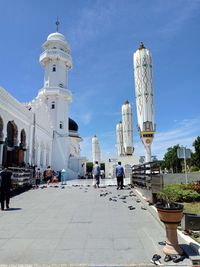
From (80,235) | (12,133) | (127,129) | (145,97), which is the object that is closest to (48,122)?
(12,133)

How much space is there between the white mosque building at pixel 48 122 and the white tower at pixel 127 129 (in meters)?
6.41

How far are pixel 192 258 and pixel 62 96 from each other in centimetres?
3180

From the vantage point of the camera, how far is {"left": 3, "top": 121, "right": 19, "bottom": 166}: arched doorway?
20.5 m

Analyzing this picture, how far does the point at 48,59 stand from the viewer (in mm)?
35625

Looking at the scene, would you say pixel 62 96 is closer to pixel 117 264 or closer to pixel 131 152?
pixel 131 152

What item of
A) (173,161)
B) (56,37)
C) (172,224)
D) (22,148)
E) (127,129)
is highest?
(56,37)

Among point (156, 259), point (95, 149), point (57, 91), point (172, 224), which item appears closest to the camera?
point (156, 259)

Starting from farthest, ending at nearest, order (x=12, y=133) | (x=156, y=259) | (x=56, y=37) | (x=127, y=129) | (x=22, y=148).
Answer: (x=127, y=129)
(x=56, y=37)
(x=22, y=148)
(x=12, y=133)
(x=156, y=259)

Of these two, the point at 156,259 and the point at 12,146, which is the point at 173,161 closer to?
the point at 12,146

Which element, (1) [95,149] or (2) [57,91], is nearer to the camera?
(2) [57,91]

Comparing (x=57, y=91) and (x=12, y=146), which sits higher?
(x=57, y=91)

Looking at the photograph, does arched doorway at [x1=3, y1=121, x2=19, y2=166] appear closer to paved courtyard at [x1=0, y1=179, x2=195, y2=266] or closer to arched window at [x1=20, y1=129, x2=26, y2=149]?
arched window at [x1=20, y1=129, x2=26, y2=149]

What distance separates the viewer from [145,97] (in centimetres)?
2394

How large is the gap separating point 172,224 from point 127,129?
34361 millimetres
